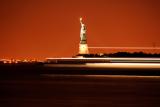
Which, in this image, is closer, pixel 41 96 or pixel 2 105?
pixel 2 105

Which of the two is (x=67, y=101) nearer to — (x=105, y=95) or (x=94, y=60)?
(x=105, y=95)

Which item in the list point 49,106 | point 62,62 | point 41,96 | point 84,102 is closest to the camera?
point 49,106

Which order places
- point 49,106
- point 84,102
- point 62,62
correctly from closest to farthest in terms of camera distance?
point 49,106
point 84,102
point 62,62

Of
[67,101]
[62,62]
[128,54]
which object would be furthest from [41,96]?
[128,54]

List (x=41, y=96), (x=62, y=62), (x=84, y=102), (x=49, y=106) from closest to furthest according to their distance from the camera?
(x=49, y=106) < (x=84, y=102) < (x=41, y=96) < (x=62, y=62)

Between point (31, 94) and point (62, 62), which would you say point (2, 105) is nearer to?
point (31, 94)

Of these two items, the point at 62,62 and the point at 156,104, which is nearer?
the point at 156,104

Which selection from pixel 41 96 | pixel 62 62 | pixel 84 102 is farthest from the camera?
pixel 62 62

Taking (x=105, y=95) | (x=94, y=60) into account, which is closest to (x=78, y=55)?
(x=94, y=60)

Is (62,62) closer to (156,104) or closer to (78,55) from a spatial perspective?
(78,55)
